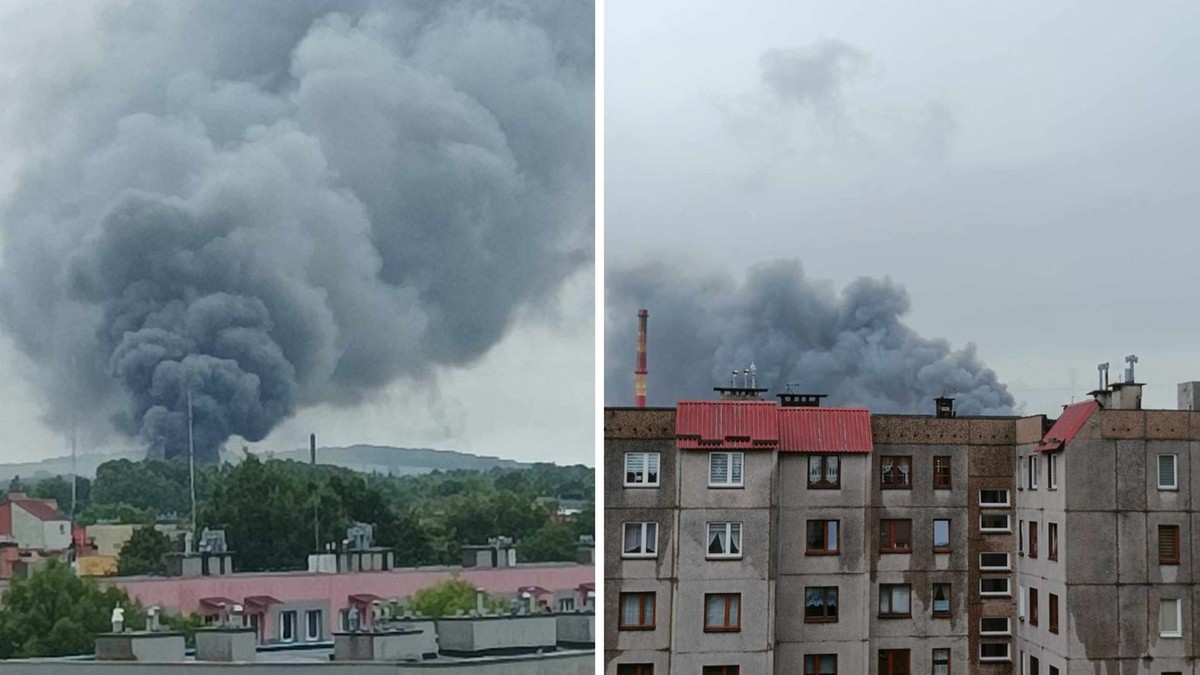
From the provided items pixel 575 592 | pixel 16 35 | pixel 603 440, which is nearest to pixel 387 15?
pixel 16 35

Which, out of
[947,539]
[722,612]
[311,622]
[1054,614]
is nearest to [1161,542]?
[1054,614]

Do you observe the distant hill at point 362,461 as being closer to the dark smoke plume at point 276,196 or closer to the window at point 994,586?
the dark smoke plume at point 276,196

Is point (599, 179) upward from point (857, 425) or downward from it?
upward

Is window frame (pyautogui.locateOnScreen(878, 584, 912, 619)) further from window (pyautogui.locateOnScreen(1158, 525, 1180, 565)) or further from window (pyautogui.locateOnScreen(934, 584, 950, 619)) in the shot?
window (pyautogui.locateOnScreen(1158, 525, 1180, 565))

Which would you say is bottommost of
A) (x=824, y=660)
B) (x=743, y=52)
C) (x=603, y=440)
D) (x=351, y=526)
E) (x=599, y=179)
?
(x=824, y=660)

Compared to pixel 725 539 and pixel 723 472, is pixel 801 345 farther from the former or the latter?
pixel 725 539

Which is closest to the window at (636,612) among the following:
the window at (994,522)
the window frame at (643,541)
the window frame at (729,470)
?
the window frame at (643,541)

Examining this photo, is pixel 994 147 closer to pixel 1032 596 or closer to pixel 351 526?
pixel 1032 596
